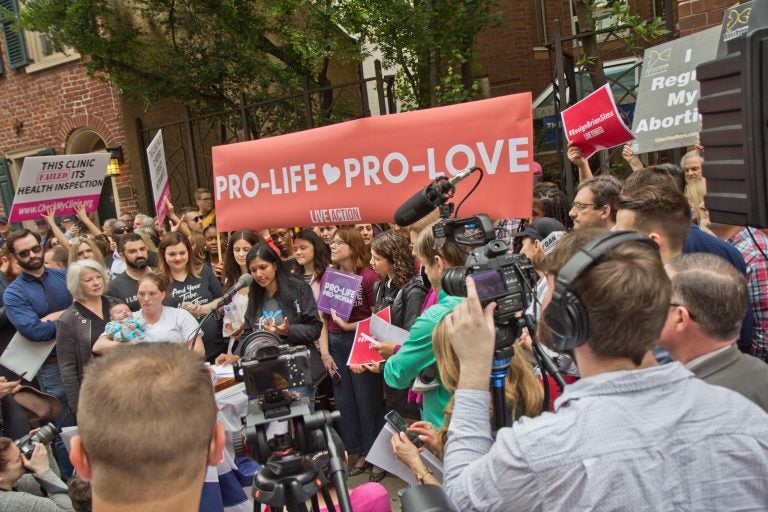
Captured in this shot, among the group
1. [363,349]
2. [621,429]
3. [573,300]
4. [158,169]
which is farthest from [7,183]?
[621,429]

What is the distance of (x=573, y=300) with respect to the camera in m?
1.41

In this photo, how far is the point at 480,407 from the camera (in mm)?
1609

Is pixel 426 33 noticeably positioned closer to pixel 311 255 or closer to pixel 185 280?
pixel 311 255

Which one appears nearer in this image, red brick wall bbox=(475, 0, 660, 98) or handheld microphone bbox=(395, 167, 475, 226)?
handheld microphone bbox=(395, 167, 475, 226)

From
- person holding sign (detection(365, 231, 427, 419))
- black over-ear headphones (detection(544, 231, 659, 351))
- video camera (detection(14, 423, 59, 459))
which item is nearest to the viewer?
black over-ear headphones (detection(544, 231, 659, 351))

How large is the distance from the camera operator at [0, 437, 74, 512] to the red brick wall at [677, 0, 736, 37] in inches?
195

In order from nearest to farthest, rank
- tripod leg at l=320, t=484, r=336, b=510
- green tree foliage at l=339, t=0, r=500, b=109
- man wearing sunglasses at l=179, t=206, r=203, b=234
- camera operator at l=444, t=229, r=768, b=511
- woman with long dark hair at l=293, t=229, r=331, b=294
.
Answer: camera operator at l=444, t=229, r=768, b=511, tripod leg at l=320, t=484, r=336, b=510, woman with long dark hair at l=293, t=229, r=331, b=294, man wearing sunglasses at l=179, t=206, r=203, b=234, green tree foliage at l=339, t=0, r=500, b=109

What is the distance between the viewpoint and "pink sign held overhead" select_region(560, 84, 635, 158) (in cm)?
443

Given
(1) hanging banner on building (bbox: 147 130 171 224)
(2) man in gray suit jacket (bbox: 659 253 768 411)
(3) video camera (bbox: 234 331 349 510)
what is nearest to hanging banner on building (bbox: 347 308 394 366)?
(3) video camera (bbox: 234 331 349 510)

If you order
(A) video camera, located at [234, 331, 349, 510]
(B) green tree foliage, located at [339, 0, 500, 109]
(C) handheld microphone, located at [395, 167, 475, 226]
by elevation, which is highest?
(B) green tree foliage, located at [339, 0, 500, 109]

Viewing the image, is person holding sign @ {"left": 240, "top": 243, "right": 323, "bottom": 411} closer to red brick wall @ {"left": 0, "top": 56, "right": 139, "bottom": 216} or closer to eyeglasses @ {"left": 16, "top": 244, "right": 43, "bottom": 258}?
eyeglasses @ {"left": 16, "top": 244, "right": 43, "bottom": 258}

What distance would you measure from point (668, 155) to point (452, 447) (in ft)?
29.4

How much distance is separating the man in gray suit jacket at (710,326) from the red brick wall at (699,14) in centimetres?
319

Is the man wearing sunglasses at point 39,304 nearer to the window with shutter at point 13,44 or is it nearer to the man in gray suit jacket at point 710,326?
the man in gray suit jacket at point 710,326
